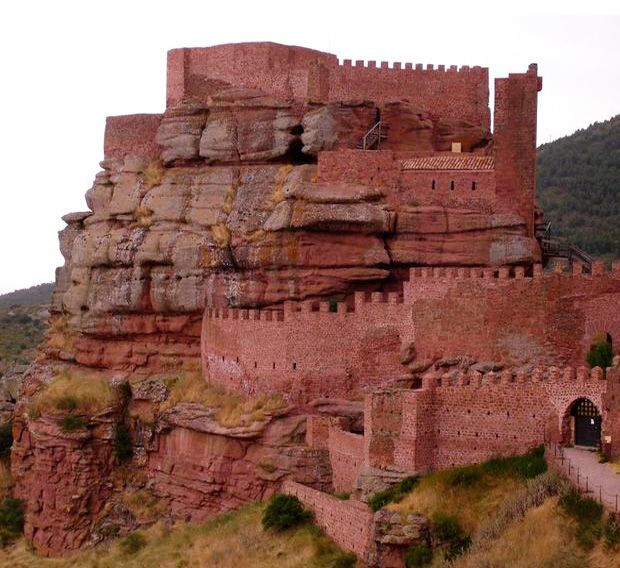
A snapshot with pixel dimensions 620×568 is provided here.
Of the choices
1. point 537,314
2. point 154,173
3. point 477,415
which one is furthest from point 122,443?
point 477,415

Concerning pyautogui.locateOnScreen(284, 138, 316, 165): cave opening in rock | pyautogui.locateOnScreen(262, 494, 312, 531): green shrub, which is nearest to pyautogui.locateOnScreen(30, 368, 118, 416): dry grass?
pyautogui.locateOnScreen(284, 138, 316, 165): cave opening in rock

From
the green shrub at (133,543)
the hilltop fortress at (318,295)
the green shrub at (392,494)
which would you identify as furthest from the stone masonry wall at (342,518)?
the green shrub at (133,543)

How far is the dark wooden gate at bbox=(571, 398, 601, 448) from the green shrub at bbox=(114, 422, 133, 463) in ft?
55.7

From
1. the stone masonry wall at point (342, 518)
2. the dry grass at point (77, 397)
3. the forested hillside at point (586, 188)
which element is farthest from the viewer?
the forested hillside at point (586, 188)

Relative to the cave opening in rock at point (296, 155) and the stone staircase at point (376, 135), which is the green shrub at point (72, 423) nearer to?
the cave opening in rock at point (296, 155)

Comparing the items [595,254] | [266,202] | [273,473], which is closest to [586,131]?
[595,254]

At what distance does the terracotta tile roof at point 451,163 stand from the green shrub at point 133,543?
1357 cm

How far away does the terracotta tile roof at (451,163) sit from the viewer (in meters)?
40.3

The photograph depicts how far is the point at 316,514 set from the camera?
34.8 metres

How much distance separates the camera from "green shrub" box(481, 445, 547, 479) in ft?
100.0

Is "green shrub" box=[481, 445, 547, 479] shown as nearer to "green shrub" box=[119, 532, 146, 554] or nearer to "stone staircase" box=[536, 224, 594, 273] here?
"stone staircase" box=[536, 224, 594, 273]

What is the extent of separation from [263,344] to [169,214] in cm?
735

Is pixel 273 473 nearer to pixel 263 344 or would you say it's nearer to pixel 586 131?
pixel 263 344

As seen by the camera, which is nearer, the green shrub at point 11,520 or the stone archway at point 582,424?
the stone archway at point 582,424
